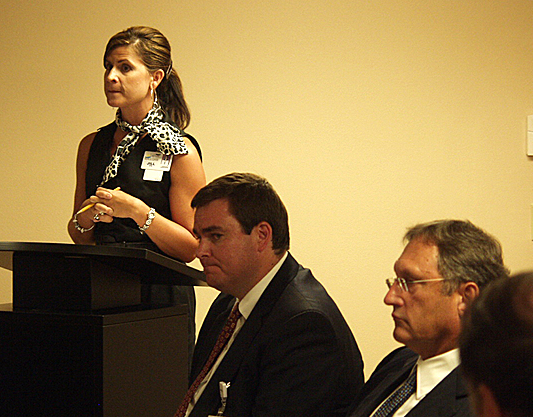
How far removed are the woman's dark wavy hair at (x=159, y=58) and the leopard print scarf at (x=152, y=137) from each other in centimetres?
10

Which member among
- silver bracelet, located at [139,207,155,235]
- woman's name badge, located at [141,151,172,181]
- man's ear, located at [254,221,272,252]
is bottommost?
man's ear, located at [254,221,272,252]

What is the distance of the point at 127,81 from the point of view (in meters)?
2.47

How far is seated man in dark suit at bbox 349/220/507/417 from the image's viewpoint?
148 centimetres

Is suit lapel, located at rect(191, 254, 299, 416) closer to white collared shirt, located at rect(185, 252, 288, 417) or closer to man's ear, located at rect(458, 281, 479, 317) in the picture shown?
white collared shirt, located at rect(185, 252, 288, 417)

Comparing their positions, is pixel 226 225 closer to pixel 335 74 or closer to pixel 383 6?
pixel 335 74

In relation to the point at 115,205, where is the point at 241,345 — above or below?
below

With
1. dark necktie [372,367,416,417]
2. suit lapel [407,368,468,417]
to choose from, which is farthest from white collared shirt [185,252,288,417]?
suit lapel [407,368,468,417]

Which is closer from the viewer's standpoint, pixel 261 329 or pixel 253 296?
pixel 261 329

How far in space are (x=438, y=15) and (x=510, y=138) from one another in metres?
0.79

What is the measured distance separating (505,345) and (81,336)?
1.22 metres

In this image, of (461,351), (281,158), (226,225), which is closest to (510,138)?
(281,158)

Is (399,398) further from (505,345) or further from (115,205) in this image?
(115,205)

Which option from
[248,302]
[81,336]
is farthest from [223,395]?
[81,336]

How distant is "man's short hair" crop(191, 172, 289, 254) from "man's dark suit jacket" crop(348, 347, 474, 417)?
464 mm
